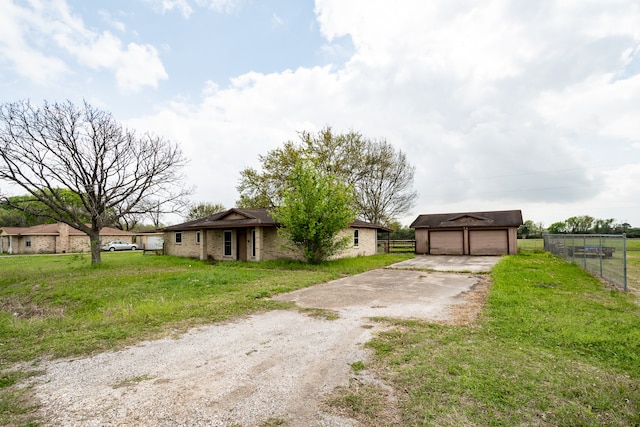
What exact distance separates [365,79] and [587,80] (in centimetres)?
928

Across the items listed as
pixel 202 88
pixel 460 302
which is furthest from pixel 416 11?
pixel 202 88

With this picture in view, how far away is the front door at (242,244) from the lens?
19078 mm

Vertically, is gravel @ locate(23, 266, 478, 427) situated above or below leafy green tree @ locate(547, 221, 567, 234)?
below

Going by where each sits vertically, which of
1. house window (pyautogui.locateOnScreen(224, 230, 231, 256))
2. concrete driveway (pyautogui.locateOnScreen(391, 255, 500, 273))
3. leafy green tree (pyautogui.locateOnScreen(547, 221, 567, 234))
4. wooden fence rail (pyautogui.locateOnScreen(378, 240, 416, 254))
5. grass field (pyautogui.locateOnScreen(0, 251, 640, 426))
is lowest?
concrete driveway (pyautogui.locateOnScreen(391, 255, 500, 273))

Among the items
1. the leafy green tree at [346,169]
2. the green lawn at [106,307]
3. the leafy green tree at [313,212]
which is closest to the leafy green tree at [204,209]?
the leafy green tree at [346,169]

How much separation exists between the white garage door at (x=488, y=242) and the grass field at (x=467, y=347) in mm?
13835

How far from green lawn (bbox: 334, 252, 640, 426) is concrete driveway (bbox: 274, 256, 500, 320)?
1020 millimetres

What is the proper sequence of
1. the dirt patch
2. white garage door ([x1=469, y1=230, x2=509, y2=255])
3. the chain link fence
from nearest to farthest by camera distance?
1. the dirt patch
2. the chain link fence
3. white garage door ([x1=469, y1=230, x2=509, y2=255])

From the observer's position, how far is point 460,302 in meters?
7.58

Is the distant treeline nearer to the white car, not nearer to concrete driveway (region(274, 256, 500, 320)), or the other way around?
concrete driveway (region(274, 256, 500, 320))

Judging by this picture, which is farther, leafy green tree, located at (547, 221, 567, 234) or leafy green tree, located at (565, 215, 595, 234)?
leafy green tree, located at (547, 221, 567, 234)

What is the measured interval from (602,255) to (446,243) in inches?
535

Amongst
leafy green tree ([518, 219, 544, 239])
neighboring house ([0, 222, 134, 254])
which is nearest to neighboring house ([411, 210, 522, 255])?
leafy green tree ([518, 219, 544, 239])

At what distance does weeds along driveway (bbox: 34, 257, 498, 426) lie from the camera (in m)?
2.82
